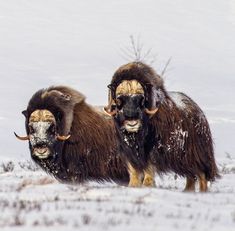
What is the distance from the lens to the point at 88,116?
9812 mm

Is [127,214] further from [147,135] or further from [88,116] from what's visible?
[88,116]

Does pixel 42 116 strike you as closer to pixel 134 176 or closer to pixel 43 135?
pixel 43 135

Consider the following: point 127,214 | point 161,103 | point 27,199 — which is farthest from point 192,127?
point 127,214

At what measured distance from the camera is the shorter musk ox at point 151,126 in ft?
29.2

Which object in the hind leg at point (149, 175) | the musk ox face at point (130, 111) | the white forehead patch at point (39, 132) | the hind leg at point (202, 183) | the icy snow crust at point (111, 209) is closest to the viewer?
the icy snow crust at point (111, 209)

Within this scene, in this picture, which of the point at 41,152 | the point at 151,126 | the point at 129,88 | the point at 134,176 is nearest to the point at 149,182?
the point at 134,176

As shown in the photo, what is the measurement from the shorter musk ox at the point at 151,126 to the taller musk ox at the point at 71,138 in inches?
21.6

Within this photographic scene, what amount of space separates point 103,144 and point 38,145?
2.81ft

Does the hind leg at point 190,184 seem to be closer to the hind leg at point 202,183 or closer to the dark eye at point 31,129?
the hind leg at point 202,183

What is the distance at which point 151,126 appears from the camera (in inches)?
356

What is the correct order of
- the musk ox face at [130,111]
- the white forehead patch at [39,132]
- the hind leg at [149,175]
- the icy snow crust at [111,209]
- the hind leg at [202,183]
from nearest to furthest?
the icy snow crust at [111,209], the musk ox face at [130,111], the hind leg at [149,175], the white forehead patch at [39,132], the hind leg at [202,183]

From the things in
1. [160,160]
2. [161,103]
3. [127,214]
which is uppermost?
[161,103]

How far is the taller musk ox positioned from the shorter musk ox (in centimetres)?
55

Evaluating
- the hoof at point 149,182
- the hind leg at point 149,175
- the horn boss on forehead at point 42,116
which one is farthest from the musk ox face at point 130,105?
the horn boss on forehead at point 42,116
